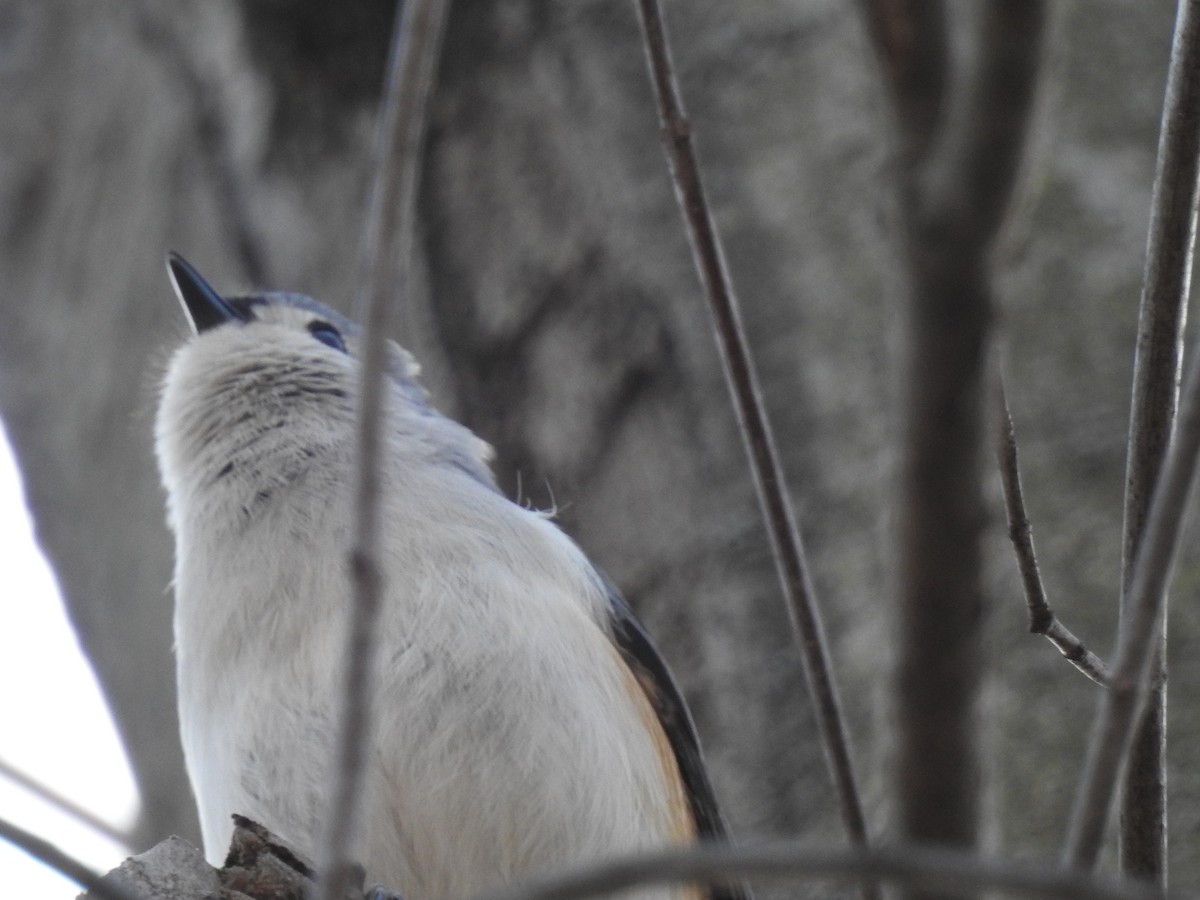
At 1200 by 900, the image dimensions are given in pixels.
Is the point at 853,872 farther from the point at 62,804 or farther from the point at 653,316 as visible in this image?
the point at 653,316

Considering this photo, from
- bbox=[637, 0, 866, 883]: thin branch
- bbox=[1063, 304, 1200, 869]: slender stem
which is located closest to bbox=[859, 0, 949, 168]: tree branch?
bbox=[1063, 304, 1200, 869]: slender stem

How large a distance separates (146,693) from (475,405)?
1.62m

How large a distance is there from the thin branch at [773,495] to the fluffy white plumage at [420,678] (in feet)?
3.15

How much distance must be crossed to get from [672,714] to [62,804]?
3.48 feet

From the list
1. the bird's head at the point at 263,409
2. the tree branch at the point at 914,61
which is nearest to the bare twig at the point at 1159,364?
the tree branch at the point at 914,61

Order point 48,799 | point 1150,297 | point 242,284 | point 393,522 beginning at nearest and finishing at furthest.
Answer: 1. point 1150,297
2. point 48,799
3. point 393,522
4. point 242,284

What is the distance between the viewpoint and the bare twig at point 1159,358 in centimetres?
156

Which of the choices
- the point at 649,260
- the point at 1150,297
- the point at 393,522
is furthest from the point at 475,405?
the point at 1150,297

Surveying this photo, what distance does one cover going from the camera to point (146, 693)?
4.97 meters

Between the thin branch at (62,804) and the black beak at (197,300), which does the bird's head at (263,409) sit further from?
the thin branch at (62,804)

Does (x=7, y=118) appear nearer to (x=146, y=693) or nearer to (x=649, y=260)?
(x=146, y=693)

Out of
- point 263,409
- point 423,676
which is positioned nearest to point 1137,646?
point 423,676

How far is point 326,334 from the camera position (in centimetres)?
358

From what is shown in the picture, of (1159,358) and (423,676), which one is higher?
(1159,358)
